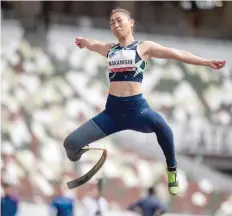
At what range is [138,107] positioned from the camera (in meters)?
5.42

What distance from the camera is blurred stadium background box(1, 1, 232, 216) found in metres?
14.3

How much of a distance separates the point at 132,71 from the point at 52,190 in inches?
358

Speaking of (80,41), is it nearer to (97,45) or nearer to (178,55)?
(97,45)

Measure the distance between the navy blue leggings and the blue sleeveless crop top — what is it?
0.13 meters

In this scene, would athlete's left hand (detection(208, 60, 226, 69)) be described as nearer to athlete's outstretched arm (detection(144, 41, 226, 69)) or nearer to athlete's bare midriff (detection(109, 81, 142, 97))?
athlete's outstretched arm (detection(144, 41, 226, 69))

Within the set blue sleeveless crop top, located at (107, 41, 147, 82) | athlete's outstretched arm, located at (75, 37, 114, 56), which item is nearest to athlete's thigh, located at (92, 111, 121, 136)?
blue sleeveless crop top, located at (107, 41, 147, 82)

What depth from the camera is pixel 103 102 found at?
48.2 feet

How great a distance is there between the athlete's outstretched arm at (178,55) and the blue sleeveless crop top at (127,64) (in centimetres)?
8

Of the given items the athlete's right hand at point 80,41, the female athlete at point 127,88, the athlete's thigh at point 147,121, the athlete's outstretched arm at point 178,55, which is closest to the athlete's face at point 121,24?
the female athlete at point 127,88

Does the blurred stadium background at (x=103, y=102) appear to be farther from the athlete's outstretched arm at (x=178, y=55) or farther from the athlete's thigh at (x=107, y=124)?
the athlete's outstretched arm at (x=178, y=55)

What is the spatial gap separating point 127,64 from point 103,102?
9.33 meters

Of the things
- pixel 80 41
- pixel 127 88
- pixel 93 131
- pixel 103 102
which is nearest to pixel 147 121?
pixel 127 88

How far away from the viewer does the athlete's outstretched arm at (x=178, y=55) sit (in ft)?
17.3

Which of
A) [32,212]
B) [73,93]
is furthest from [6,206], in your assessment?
[73,93]
